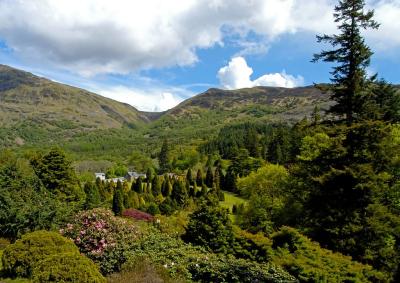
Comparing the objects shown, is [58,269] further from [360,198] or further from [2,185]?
[2,185]

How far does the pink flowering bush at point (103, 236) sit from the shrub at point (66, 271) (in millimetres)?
3666

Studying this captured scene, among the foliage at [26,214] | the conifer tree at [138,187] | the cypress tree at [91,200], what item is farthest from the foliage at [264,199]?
the conifer tree at [138,187]

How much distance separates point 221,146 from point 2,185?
105196mm

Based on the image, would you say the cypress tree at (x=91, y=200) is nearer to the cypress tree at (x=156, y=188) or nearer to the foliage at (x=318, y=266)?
the cypress tree at (x=156, y=188)

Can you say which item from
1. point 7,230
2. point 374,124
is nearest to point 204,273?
point 374,124

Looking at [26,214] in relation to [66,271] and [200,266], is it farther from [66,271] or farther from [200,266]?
[66,271]

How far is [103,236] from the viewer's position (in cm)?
1577

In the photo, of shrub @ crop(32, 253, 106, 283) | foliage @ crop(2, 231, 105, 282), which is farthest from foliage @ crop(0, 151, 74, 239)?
shrub @ crop(32, 253, 106, 283)

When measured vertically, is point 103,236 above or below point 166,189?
above

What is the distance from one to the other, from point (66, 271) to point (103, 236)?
599 cm

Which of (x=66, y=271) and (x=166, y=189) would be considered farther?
(x=166, y=189)

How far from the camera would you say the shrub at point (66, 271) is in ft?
31.6

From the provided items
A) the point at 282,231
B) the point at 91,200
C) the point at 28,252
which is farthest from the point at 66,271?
the point at 91,200

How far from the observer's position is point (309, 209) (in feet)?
62.7
